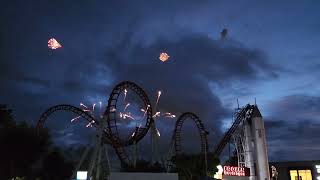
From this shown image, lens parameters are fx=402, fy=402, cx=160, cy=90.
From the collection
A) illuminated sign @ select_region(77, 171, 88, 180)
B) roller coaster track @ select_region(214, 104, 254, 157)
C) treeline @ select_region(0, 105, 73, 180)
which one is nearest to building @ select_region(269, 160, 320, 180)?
roller coaster track @ select_region(214, 104, 254, 157)

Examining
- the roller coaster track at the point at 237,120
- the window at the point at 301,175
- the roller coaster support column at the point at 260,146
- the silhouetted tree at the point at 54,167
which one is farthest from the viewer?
the silhouetted tree at the point at 54,167

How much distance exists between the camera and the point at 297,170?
92.6 m

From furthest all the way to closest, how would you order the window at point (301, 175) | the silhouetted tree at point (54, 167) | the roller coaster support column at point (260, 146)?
the silhouetted tree at point (54, 167), the window at point (301, 175), the roller coaster support column at point (260, 146)

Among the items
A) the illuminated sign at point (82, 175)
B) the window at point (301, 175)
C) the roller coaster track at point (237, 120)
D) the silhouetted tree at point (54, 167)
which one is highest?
the roller coaster track at point (237, 120)

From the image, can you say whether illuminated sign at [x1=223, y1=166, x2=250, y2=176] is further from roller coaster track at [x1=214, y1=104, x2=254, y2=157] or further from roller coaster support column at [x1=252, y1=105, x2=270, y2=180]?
roller coaster track at [x1=214, y1=104, x2=254, y2=157]

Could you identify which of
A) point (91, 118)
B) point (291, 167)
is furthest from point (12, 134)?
point (291, 167)

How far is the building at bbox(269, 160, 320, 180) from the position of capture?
9129cm

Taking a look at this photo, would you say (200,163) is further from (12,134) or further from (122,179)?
(122,179)

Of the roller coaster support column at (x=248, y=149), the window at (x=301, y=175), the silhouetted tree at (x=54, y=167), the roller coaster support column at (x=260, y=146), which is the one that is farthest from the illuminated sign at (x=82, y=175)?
the window at (x=301, y=175)

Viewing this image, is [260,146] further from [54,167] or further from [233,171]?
[54,167]

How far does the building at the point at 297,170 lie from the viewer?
91.3 metres

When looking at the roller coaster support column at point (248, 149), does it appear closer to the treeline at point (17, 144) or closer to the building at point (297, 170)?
the building at point (297, 170)

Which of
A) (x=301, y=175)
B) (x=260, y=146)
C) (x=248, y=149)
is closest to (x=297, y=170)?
(x=301, y=175)

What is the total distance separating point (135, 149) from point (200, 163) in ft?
73.6
